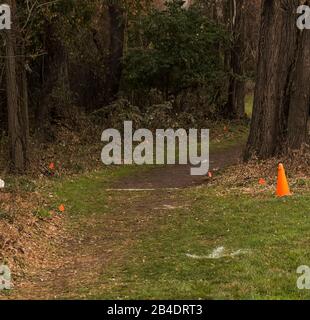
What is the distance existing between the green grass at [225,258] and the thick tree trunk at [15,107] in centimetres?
515

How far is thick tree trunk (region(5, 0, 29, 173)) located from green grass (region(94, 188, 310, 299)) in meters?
5.15

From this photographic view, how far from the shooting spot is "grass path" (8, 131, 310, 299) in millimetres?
7529

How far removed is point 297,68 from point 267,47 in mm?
1095

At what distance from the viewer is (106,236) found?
1080cm

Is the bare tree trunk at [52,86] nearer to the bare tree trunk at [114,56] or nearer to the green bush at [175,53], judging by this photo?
the green bush at [175,53]

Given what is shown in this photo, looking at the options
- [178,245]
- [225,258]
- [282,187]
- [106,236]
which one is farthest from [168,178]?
[225,258]

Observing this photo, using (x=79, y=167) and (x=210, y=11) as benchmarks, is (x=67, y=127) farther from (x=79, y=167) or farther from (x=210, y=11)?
(x=210, y=11)

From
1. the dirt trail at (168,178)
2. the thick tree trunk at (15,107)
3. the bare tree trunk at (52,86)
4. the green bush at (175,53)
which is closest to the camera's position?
the thick tree trunk at (15,107)

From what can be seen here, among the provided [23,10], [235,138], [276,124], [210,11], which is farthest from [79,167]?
[210,11]

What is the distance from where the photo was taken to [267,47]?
15789 mm

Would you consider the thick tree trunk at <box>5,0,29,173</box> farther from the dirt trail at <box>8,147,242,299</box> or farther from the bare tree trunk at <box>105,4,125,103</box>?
the bare tree trunk at <box>105,4,125,103</box>

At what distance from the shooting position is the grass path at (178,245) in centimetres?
753

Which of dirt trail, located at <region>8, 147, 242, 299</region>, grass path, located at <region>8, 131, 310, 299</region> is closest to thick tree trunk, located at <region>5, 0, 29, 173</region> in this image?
grass path, located at <region>8, 131, 310, 299</region>

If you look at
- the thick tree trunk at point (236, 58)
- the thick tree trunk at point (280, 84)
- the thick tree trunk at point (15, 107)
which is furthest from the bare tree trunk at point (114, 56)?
the thick tree trunk at point (280, 84)
